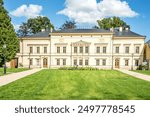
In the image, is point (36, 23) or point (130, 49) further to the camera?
point (36, 23)

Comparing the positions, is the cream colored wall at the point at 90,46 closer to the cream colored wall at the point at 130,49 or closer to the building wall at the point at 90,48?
the building wall at the point at 90,48

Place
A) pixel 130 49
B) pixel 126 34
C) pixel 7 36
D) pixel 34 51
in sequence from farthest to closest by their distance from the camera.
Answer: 1. pixel 34 51
2. pixel 126 34
3. pixel 130 49
4. pixel 7 36

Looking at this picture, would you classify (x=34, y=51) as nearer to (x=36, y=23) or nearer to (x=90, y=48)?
(x=90, y=48)

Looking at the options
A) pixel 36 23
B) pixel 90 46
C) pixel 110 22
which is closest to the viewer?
pixel 90 46

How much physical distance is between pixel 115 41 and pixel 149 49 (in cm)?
561

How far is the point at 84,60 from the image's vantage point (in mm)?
50031

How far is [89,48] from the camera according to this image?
1965 inches

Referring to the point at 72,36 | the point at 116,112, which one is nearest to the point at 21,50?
the point at 72,36

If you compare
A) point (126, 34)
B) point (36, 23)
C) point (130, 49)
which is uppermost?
point (36, 23)

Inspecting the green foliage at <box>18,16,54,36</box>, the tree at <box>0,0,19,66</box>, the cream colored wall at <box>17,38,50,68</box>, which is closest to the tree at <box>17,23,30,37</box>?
the green foliage at <box>18,16,54,36</box>

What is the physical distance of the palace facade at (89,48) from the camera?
162 ft

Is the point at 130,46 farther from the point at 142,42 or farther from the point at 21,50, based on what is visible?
the point at 21,50

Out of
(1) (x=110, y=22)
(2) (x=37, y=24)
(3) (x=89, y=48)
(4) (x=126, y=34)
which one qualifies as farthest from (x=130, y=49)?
(2) (x=37, y=24)

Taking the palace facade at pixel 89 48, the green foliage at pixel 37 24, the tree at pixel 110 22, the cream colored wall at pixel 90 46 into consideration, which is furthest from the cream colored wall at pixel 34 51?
the tree at pixel 110 22
